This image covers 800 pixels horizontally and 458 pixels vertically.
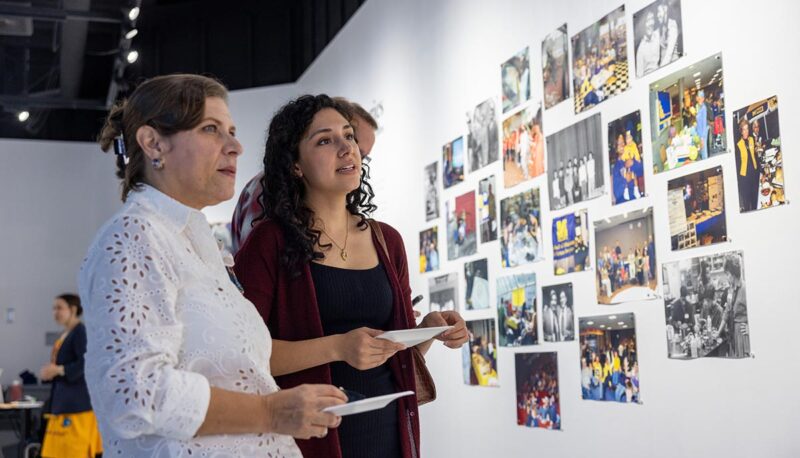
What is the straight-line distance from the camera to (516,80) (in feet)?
15.5

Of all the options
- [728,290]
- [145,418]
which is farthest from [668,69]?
[145,418]

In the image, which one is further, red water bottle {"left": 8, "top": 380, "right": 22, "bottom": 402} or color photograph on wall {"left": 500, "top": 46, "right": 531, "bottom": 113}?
red water bottle {"left": 8, "top": 380, "right": 22, "bottom": 402}

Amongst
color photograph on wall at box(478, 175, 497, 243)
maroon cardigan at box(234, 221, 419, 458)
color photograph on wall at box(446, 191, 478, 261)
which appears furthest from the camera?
color photograph on wall at box(446, 191, 478, 261)

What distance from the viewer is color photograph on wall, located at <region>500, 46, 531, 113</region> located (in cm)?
463

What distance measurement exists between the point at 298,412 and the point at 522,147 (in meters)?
3.24

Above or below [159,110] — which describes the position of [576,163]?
above

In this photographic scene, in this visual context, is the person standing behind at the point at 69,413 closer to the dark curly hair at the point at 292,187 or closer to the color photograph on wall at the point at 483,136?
the color photograph on wall at the point at 483,136

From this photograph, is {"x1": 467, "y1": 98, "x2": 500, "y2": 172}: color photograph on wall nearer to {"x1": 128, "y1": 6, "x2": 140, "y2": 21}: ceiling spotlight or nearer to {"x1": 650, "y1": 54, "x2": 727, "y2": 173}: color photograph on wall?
{"x1": 650, "y1": 54, "x2": 727, "y2": 173}: color photograph on wall

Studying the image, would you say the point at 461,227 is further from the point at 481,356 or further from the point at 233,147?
the point at 233,147

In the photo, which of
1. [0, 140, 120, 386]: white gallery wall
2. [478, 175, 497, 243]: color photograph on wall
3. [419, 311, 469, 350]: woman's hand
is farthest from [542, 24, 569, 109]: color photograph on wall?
[0, 140, 120, 386]: white gallery wall

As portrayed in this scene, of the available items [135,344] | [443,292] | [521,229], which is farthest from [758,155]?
[443,292]

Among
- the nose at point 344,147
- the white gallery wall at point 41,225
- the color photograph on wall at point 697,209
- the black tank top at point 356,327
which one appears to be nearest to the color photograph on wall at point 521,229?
the color photograph on wall at point 697,209

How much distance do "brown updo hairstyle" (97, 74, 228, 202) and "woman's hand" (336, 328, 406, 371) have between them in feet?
2.31

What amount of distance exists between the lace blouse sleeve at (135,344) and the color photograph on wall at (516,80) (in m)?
3.31
